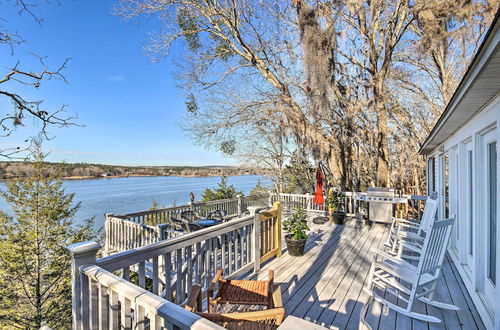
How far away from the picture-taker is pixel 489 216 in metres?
2.33

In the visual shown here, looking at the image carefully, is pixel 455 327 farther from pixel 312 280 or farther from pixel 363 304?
pixel 312 280

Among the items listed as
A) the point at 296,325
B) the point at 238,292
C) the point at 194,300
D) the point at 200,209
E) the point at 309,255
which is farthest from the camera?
the point at 200,209

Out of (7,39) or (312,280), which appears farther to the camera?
(312,280)

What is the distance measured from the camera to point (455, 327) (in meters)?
2.23

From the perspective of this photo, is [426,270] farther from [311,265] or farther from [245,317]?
[245,317]

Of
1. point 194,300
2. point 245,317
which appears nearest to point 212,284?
point 194,300

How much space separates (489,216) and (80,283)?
138 inches

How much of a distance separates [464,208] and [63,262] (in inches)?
360

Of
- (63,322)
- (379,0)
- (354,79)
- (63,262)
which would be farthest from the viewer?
(354,79)

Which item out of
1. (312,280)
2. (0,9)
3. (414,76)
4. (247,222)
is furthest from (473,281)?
(414,76)

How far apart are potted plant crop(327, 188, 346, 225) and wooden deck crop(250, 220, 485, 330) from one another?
1.60 metres

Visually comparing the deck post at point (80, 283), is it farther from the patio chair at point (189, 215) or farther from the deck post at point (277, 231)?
the patio chair at point (189, 215)

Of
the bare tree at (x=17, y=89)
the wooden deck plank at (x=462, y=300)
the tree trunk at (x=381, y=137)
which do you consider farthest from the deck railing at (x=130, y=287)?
the tree trunk at (x=381, y=137)

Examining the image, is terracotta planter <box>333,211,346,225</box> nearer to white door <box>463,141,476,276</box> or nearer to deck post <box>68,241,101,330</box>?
white door <box>463,141,476,276</box>
